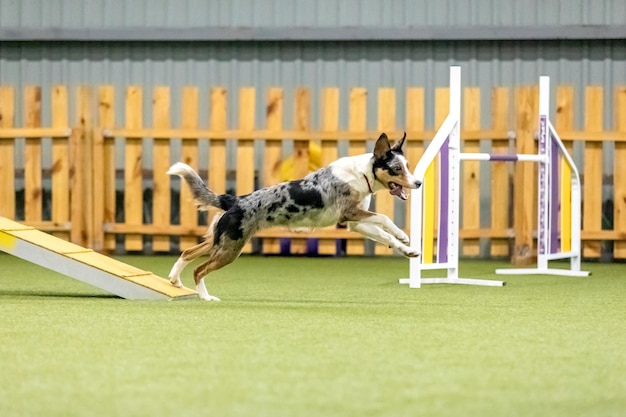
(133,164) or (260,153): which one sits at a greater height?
(260,153)

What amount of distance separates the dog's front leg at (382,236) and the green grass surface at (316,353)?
364 millimetres

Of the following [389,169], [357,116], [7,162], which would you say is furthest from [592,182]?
[7,162]

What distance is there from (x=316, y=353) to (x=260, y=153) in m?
8.00

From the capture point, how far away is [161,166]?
39.4ft

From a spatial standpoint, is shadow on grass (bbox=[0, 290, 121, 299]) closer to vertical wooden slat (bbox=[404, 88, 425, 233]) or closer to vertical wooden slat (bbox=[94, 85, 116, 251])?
vertical wooden slat (bbox=[94, 85, 116, 251])

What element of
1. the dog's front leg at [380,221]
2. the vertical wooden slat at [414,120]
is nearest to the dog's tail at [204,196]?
the dog's front leg at [380,221]

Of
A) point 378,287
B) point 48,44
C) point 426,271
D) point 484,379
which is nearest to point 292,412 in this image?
point 484,379

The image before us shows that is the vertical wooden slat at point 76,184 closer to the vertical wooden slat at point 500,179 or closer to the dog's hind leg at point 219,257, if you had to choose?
the vertical wooden slat at point 500,179

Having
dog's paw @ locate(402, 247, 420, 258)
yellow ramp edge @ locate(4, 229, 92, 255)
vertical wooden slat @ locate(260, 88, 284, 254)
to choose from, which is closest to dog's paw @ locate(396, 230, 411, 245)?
dog's paw @ locate(402, 247, 420, 258)

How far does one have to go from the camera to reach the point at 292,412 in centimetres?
347

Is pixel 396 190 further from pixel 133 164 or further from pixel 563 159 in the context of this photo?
pixel 133 164

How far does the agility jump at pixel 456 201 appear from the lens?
863 cm

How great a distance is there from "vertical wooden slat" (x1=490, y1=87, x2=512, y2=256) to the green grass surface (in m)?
3.39

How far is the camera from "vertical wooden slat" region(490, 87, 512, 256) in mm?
11500
